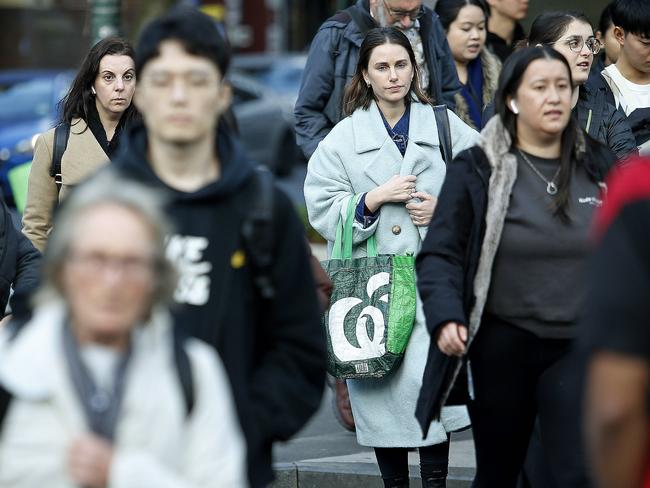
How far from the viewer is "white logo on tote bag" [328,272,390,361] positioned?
6566mm

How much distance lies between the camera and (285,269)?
12.4 feet

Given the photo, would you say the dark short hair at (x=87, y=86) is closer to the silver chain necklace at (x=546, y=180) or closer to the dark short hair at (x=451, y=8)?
the dark short hair at (x=451, y=8)

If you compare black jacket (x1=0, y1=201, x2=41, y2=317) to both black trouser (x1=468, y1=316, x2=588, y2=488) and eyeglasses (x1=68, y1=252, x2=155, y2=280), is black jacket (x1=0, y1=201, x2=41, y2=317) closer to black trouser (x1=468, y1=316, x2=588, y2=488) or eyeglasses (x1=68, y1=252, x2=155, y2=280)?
black trouser (x1=468, y1=316, x2=588, y2=488)

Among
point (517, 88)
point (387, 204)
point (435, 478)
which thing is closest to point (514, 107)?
point (517, 88)

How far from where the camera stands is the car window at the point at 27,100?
1816cm

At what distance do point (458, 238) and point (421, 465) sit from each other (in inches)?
70.9

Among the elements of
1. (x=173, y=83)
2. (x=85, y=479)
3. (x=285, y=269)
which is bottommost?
(x=85, y=479)

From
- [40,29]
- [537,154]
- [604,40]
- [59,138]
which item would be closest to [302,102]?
[59,138]

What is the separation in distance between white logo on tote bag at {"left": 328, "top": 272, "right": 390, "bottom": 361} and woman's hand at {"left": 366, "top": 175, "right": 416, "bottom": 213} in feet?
1.00

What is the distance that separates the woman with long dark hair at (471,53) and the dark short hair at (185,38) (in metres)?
4.35

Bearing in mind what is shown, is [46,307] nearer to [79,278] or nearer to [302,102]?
[79,278]

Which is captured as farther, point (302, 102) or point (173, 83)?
point (302, 102)

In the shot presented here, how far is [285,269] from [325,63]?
391 cm

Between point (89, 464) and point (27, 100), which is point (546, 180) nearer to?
point (89, 464)
